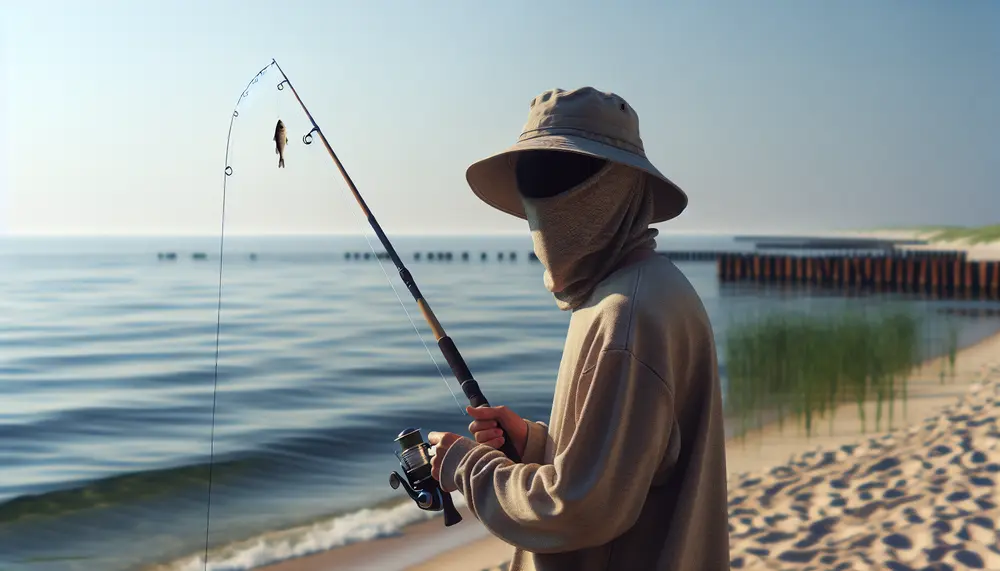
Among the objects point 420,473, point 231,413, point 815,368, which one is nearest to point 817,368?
point 815,368

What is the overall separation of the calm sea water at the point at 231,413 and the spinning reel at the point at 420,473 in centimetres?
443

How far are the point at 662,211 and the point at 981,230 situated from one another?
119853 millimetres

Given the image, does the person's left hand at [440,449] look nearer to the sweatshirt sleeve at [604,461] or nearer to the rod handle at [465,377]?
the sweatshirt sleeve at [604,461]

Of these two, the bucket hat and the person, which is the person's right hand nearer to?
the person

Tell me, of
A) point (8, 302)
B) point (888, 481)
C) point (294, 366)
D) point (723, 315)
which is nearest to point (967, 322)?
point (723, 315)

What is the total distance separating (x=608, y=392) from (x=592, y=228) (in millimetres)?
375

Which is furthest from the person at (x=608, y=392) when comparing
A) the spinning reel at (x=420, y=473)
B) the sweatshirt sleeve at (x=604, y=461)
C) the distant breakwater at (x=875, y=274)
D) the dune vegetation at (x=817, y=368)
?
the distant breakwater at (x=875, y=274)

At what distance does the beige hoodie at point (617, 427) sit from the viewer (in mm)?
1650

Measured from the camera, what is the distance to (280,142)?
141 inches

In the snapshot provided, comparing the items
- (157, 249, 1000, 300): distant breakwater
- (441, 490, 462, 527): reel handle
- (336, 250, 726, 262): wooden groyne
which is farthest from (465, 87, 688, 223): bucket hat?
(336, 250, 726, 262): wooden groyne

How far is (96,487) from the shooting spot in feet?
36.2

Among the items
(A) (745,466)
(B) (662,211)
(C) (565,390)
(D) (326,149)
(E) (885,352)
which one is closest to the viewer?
(C) (565,390)

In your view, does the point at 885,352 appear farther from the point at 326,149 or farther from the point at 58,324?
the point at 58,324

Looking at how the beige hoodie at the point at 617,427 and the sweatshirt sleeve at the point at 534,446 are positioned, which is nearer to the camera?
the beige hoodie at the point at 617,427
